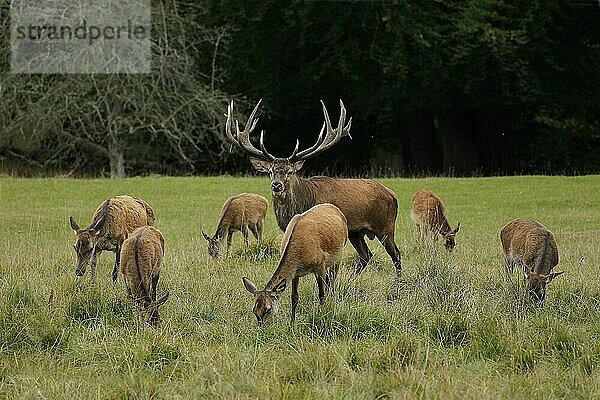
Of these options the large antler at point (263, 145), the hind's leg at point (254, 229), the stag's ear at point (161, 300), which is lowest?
the stag's ear at point (161, 300)

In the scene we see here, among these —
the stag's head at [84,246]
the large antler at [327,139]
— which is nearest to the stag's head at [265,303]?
the stag's head at [84,246]

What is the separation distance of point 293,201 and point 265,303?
2.70 m

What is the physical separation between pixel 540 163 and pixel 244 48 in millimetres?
8591

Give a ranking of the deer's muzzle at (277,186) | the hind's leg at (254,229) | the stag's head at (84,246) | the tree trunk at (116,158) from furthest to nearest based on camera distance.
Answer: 1. the tree trunk at (116,158)
2. the hind's leg at (254,229)
3. the deer's muzzle at (277,186)
4. the stag's head at (84,246)

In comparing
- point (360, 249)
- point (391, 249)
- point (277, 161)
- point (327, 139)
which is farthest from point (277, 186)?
point (391, 249)

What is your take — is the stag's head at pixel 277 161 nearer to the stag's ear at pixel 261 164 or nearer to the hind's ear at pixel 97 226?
the stag's ear at pixel 261 164

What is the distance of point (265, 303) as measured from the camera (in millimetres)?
7750

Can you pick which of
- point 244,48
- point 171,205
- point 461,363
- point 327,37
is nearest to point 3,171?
point 244,48

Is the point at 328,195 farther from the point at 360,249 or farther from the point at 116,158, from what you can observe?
the point at 116,158

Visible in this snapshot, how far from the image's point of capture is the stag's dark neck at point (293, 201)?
10.3 m

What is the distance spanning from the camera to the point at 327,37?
2500 centimetres

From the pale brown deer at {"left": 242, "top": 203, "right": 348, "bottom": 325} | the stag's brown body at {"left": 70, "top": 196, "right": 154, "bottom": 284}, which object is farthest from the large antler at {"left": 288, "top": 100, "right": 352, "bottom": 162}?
the stag's brown body at {"left": 70, "top": 196, "right": 154, "bottom": 284}
